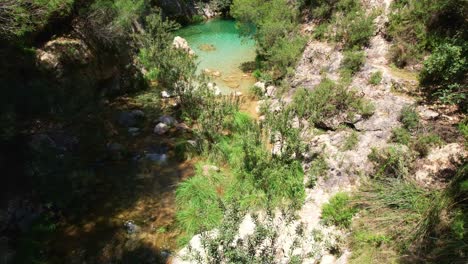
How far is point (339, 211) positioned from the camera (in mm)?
6848

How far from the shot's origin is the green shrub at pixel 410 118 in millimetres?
8023

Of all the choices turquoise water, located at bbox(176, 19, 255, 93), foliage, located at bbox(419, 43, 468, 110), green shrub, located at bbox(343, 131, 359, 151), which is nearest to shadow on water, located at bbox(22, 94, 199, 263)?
green shrub, located at bbox(343, 131, 359, 151)

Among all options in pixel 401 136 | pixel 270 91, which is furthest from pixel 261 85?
pixel 401 136

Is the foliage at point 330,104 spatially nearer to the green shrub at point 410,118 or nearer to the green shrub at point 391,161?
the green shrub at point 410,118

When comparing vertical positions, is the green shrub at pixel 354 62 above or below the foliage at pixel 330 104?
above

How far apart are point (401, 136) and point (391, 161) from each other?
1032 millimetres

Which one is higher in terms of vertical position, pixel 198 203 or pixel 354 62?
pixel 354 62

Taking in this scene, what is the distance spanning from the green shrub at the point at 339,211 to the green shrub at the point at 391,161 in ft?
3.51

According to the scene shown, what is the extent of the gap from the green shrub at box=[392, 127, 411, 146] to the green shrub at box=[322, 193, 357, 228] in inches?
83.5

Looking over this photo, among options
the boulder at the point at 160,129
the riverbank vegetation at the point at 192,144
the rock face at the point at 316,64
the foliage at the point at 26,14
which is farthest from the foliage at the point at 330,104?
the foliage at the point at 26,14

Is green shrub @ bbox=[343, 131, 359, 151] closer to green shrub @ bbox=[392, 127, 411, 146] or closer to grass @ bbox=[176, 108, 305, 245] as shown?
green shrub @ bbox=[392, 127, 411, 146]

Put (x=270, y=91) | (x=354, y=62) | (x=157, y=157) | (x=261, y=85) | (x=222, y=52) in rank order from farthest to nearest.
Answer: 1. (x=222, y=52)
2. (x=261, y=85)
3. (x=270, y=91)
4. (x=354, y=62)
5. (x=157, y=157)

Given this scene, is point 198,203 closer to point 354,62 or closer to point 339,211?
point 339,211

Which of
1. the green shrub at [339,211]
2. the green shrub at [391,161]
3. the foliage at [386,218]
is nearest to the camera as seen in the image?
the foliage at [386,218]
